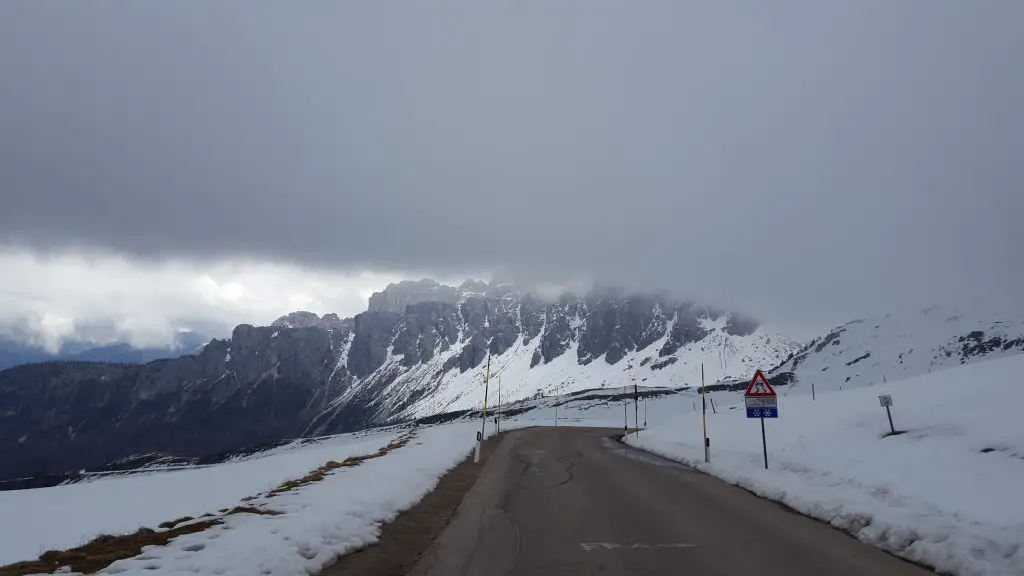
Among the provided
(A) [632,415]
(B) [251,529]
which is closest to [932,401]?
(B) [251,529]

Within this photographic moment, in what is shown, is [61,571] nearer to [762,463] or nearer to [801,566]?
[801,566]

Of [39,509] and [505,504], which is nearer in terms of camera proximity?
[505,504]

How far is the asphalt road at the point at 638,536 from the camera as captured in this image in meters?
9.09

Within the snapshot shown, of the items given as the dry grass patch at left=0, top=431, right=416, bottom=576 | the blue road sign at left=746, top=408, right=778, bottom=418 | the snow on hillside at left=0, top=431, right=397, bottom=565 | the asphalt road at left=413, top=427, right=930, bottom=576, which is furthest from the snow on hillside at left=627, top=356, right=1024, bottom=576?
the snow on hillside at left=0, top=431, right=397, bottom=565

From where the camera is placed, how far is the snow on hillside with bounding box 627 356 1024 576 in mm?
9891

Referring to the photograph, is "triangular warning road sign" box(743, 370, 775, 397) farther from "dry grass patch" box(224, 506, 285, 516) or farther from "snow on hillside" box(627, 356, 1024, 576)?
"dry grass patch" box(224, 506, 285, 516)

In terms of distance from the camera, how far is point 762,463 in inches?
914

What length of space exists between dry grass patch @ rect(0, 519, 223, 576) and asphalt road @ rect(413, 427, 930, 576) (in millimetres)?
4431

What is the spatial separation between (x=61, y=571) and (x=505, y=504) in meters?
9.77

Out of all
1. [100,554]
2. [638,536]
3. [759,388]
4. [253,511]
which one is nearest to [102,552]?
[100,554]

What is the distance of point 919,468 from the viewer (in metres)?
15.9

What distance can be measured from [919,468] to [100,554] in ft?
60.1

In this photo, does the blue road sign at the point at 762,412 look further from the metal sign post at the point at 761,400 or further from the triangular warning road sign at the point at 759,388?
the triangular warning road sign at the point at 759,388

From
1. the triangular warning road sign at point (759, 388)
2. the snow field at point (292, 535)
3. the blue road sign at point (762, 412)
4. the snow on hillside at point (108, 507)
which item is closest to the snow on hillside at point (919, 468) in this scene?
the blue road sign at point (762, 412)
